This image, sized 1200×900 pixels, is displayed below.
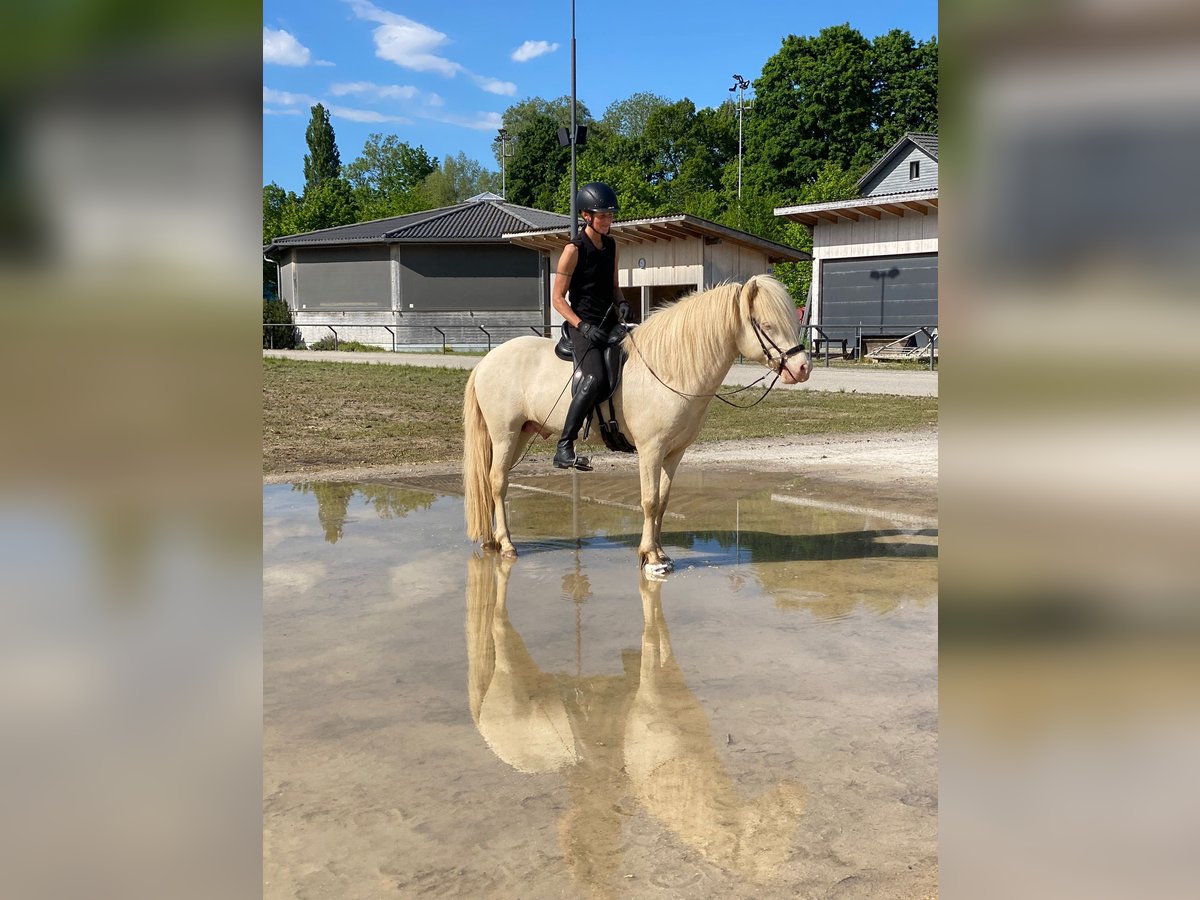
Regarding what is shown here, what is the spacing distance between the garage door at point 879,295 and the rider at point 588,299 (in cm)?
2107

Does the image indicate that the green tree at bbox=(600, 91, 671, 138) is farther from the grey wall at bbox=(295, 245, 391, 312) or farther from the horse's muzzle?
the horse's muzzle

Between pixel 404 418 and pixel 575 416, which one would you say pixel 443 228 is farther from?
pixel 575 416

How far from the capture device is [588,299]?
673 centimetres

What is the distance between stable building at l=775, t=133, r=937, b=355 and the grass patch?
9415mm

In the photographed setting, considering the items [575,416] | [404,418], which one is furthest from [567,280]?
[404,418]

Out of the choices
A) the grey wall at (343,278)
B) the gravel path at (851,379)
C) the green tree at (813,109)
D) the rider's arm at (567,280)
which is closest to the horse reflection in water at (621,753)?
the rider's arm at (567,280)

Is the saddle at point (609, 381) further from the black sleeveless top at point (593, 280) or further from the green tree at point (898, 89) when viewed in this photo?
the green tree at point (898, 89)

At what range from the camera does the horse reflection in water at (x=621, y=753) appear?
9.53 feet

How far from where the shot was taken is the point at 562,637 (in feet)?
16.7
